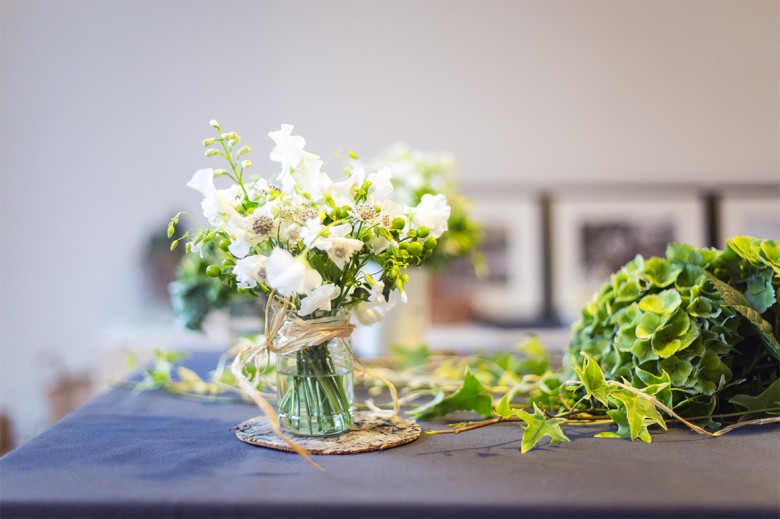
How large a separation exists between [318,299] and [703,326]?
54 cm

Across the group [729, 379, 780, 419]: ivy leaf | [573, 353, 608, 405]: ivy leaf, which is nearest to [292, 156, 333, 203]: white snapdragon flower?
[573, 353, 608, 405]: ivy leaf

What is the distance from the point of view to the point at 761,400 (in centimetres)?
95

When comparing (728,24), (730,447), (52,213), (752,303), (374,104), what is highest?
(728,24)

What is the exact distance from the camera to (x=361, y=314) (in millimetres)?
970

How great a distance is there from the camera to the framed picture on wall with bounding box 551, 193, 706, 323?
364cm

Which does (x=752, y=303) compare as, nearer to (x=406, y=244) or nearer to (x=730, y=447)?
(x=730, y=447)

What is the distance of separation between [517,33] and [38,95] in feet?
8.33

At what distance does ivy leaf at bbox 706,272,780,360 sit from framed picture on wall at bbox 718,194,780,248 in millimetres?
2922

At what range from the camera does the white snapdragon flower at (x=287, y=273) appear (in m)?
0.77

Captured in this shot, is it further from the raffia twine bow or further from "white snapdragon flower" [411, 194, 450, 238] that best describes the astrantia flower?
"white snapdragon flower" [411, 194, 450, 238]

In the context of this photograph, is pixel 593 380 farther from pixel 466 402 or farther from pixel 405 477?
pixel 405 477

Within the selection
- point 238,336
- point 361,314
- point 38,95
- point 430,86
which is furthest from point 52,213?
point 361,314

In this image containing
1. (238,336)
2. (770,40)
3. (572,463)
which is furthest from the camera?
(770,40)

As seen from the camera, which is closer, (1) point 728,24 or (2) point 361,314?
(2) point 361,314
